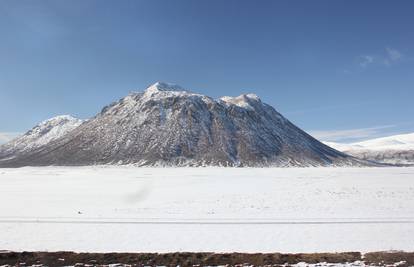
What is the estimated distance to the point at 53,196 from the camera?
4116 centimetres

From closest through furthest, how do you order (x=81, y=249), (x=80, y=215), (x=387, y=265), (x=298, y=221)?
(x=387, y=265) → (x=81, y=249) → (x=298, y=221) → (x=80, y=215)

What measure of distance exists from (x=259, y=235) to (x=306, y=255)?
4.18 metres

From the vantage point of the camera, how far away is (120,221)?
84.1 feet

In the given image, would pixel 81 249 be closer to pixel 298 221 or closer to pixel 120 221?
pixel 120 221

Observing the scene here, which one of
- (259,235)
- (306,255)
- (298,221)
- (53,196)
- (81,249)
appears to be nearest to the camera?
(306,255)

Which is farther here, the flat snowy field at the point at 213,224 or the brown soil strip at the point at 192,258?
the flat snowy field at the point at 213,224

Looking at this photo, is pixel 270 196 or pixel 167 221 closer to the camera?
pixel 167 221

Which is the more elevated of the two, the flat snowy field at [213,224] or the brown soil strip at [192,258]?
the flat snowy field at [213,224]

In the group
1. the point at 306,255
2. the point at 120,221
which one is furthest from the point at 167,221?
the point at 306,255

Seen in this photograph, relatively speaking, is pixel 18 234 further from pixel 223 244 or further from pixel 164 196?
pixel 164 196

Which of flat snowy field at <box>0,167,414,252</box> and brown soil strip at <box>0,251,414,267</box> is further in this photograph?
flat snowy field at <box>0,167,414,252</box>

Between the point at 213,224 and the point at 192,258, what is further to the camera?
the point at 213,224

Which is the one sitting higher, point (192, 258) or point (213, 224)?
point (213, 224)

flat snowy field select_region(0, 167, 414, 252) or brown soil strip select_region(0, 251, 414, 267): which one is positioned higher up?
flat snowy field select_region(0, 167, 414, 252)
